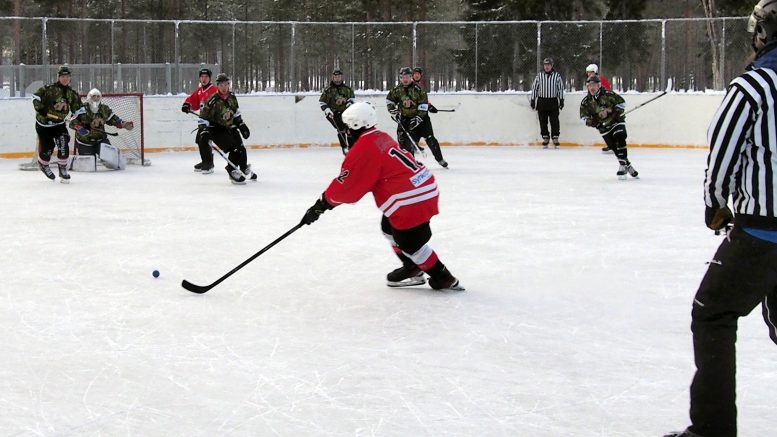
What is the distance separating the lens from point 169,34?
15.4m

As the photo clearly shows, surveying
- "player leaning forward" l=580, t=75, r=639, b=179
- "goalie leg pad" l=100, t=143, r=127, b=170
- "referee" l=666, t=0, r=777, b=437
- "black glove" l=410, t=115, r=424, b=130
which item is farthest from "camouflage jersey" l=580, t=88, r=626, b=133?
"referee" l=666, t=0, r=777, b=437

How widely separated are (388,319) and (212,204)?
15.1 feet

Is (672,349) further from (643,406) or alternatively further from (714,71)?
(714,71)

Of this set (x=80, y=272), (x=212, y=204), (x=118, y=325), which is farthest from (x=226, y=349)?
(x=212, y=204)

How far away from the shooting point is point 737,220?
2.70 meters

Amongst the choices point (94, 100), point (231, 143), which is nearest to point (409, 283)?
point (231, 143)

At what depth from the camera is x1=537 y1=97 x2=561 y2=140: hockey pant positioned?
16.0 metres

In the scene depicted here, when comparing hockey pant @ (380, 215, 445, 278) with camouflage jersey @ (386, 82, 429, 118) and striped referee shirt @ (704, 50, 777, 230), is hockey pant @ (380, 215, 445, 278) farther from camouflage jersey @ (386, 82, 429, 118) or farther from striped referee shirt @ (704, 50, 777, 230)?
camouflage jersey @ (386, 82, 429, 118)

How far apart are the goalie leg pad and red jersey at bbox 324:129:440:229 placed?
7592 mm

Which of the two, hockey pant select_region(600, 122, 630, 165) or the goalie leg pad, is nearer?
hockey pant select_region(600, 122, 630, 165)

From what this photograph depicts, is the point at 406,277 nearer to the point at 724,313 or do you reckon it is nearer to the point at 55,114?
the point at 724,313

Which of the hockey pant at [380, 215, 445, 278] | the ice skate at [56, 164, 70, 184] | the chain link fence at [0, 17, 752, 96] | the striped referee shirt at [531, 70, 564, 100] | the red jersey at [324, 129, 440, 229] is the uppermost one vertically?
the chain link fence at [0, 17, 752, 96]

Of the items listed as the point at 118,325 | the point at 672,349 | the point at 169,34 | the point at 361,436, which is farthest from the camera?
the point at 169,34

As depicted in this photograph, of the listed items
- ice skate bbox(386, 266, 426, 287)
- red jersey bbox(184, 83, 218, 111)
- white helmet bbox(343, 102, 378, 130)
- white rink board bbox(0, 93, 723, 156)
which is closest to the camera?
white helmet bbox(343, 102, 378, 130)
